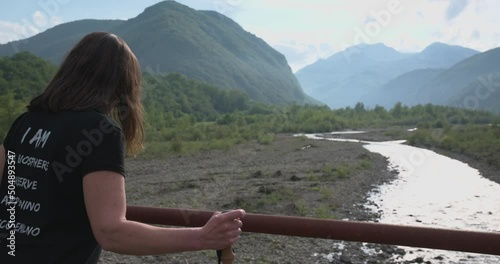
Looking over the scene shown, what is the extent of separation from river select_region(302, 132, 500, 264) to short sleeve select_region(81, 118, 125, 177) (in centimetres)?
1036

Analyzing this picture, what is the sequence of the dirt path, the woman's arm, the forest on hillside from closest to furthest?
the woman's arm
the dirt path
the forest on hillside

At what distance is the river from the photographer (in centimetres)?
1155

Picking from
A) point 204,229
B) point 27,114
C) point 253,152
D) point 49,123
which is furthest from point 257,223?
point 253,152

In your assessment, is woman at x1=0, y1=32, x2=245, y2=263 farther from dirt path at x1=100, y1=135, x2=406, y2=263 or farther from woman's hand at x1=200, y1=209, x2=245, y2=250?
dirt path at x1=100, y1=135, x2=406, y2=263

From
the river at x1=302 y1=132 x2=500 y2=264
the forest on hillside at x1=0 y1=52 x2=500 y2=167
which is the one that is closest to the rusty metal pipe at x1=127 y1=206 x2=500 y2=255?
the forest on hillside at x1=0 y1=52 x2=500 y2=167

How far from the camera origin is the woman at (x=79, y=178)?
1509 millimetres

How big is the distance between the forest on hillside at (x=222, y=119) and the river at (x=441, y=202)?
5896 millimetres

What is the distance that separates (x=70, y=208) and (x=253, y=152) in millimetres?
37571

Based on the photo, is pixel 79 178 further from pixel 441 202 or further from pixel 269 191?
pixel 441 202

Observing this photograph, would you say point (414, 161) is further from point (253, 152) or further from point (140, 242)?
point (140, 242)

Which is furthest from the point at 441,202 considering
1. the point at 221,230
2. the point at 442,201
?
the point at 221,230

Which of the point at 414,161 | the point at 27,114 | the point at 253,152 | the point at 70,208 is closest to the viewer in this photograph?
the point at 70,208

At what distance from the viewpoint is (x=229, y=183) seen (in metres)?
21.7

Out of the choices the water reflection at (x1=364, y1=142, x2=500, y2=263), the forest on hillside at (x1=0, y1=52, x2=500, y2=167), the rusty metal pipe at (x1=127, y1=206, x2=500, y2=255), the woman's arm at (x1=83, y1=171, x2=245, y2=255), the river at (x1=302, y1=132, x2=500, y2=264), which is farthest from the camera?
the forest on hillside at (x1=0, y1=52, x2=500, y2=167)
